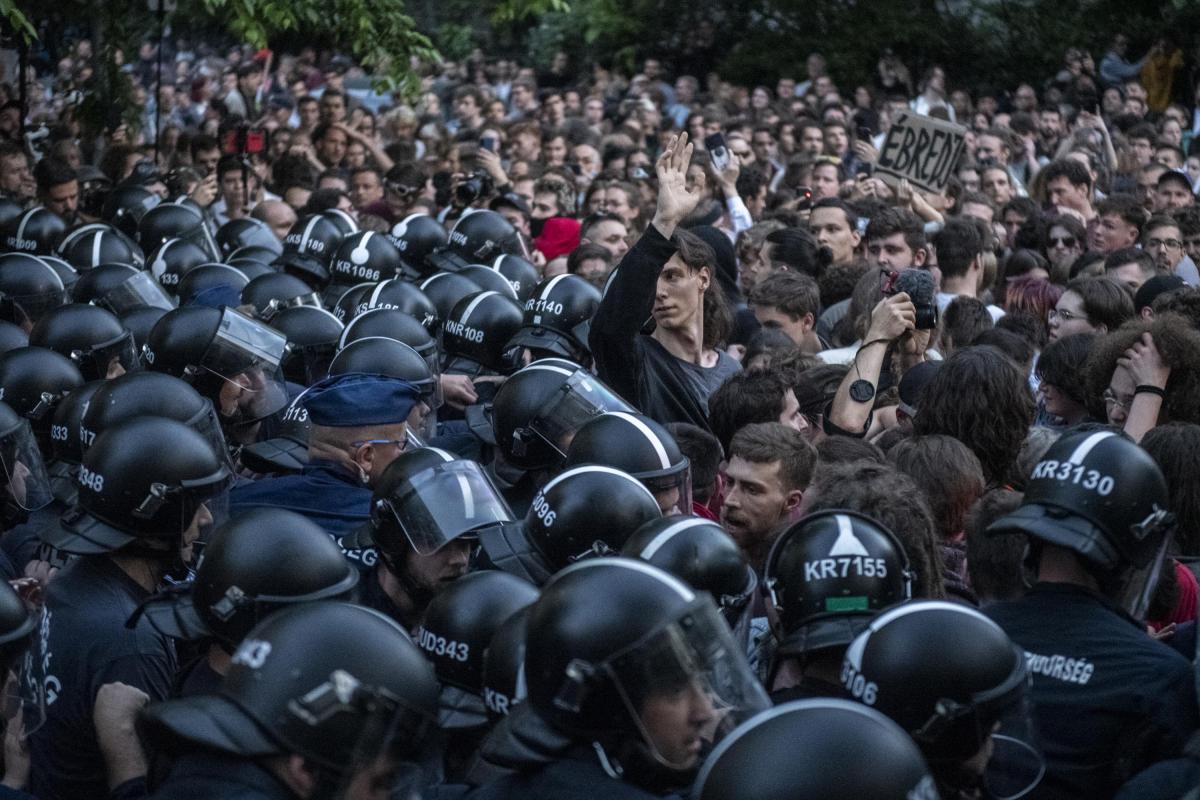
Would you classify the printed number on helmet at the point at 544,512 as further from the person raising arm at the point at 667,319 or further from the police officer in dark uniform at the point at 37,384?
the police officer in dark uniform at the point at 37,384

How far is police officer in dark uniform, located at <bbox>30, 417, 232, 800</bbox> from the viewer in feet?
13.5

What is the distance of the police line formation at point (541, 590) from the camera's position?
2939 mm

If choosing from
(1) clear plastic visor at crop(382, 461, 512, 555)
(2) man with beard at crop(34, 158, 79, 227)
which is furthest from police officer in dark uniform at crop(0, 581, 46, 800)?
(2) man with beard at crop(34, 158, 79, 227)

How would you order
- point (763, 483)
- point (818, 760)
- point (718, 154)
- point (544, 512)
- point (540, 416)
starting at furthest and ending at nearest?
point (718, 154)
point (540, 416)
point (763, 483)
point (544, 512)
point (818, 760)

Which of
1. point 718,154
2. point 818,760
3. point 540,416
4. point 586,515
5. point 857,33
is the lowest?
point 857,33

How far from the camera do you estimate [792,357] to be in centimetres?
679

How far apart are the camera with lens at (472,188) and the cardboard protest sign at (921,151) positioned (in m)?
2.78

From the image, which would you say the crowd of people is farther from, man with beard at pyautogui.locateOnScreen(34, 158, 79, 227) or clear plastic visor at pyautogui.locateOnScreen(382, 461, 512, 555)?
man with beard at pyautogui.locateOnScreen(34, 158, 79, 227)

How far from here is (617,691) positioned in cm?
294

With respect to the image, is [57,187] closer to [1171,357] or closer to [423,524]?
[423,524]

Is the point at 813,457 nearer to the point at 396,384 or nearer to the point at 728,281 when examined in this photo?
the point at 396,384

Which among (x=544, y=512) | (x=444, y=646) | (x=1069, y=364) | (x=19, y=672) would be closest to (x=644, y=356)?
(x=1069, y=364)

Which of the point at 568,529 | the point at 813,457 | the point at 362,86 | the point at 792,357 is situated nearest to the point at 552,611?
the point at 568,529

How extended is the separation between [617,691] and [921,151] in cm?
907
